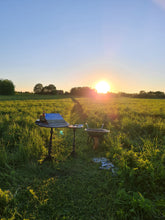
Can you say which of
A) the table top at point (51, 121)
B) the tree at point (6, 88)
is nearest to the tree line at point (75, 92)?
the tree at point (6, 88)

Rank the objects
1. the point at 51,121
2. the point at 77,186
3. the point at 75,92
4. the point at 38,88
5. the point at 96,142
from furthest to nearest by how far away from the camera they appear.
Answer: the point at 38,88 → the point at 75,92 → the point at 96,142 → the point at 51,121 → the point at 77,186

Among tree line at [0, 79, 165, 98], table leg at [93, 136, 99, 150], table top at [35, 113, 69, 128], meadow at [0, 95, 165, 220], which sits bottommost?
meadow at [0, 95, 165, 220]

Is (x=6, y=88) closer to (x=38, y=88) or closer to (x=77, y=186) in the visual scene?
(x=38, y=88)

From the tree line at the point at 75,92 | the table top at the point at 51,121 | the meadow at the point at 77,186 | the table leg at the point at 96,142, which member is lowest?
the meadow at the point at 77,186

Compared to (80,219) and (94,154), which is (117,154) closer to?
(94,154)

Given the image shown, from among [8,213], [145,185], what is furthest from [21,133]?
[145,185]

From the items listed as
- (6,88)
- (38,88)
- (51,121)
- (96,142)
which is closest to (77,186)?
(51,121)

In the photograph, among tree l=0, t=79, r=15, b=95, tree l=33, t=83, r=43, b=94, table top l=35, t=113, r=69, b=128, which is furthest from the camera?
tree l=33, t=83, r=43, b=94

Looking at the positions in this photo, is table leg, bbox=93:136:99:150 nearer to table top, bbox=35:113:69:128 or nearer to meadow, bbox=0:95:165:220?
meadow, bbox=0:95:165:220

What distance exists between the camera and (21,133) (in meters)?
6.25

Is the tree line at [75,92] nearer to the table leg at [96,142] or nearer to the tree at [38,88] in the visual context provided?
the tree at [38,88]

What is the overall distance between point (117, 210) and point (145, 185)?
94cm

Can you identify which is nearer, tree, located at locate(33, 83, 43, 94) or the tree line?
the tree line

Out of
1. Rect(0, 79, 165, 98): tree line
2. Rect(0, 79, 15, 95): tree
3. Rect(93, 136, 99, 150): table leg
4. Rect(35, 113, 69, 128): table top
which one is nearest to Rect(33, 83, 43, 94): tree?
Rect(0, 79, 165, 98): tree line
